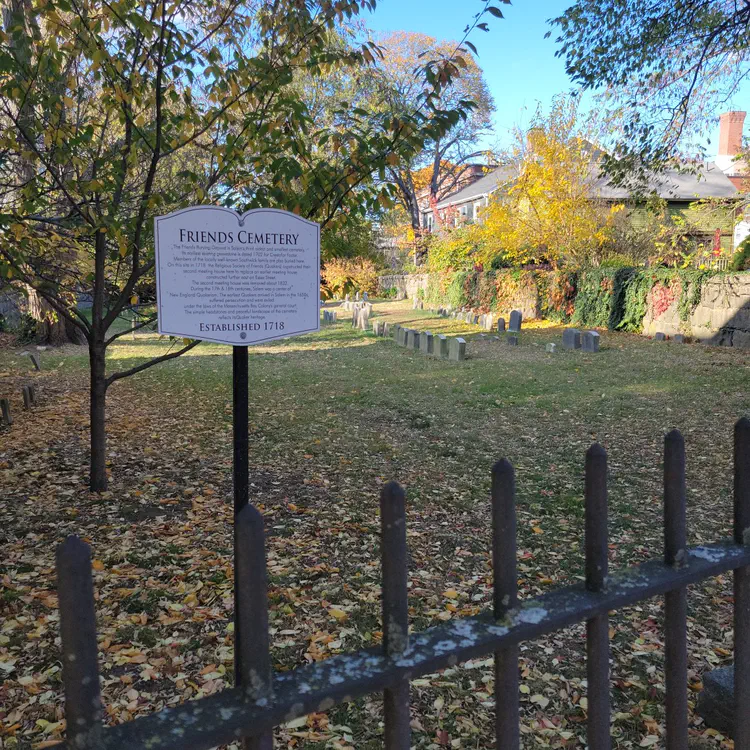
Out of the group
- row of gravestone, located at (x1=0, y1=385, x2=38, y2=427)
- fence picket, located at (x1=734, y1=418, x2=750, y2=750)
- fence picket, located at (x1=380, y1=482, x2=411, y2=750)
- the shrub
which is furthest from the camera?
the shrub

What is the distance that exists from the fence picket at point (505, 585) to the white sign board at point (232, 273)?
167 cm

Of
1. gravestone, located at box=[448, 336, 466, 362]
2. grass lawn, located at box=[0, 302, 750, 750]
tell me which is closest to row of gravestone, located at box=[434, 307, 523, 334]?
gravestone, located at box=[448, 336, 466, 362]

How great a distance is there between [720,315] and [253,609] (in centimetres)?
1761

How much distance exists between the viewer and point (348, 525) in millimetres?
5312

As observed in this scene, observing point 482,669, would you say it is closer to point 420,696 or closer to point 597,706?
point 420,696

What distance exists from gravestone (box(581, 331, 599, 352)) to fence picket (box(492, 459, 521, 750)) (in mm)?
15576

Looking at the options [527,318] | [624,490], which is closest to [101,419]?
[624,490]

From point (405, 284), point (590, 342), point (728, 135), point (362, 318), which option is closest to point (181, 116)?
point (590, 342)

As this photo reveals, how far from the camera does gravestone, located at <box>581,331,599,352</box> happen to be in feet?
53.6

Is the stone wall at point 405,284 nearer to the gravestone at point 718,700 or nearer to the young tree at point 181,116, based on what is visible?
the young tree at point 181,116

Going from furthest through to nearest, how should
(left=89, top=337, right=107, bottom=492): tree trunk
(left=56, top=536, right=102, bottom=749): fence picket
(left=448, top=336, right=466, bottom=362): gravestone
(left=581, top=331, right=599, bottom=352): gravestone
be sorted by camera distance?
(left=581, top=331, right=599, bottom=352): gravestone
(left=448, top=336, right=466, bottom=362): gravestone
(left=89, top=337, right=107, bottom=492): tree trunk
(left=56, top=536, right=102, bottom=749): fence picket

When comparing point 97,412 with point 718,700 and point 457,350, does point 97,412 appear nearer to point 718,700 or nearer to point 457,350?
point 718,700

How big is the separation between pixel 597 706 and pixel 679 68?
10.6 metres

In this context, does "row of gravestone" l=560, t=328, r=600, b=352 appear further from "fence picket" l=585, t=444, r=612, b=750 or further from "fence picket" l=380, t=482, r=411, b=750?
"fence picket" l=380, t=482, r=411, b=750
